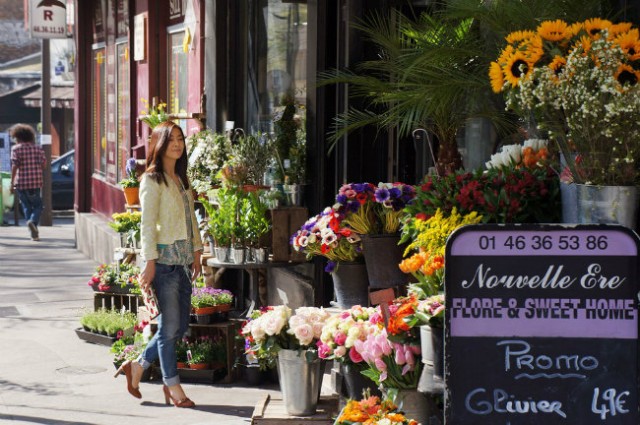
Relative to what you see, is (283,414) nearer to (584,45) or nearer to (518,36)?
(518,36)

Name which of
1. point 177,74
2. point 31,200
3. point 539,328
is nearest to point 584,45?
point 539,328

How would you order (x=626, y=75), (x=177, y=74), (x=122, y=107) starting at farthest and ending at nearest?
(x=122, y=107)
(x=177, y=74)
(x=626, y=75)

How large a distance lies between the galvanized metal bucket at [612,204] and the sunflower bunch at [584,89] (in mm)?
40

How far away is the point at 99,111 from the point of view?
18344 mm

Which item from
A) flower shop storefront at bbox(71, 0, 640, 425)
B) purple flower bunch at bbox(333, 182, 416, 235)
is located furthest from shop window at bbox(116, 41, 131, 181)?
purple flower bunch at bbox(333, 182, 416, 235)

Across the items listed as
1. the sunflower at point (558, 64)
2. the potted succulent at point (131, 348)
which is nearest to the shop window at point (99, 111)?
the potted succulent at point (131, 348)

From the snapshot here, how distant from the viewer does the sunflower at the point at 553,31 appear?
13.5 ft

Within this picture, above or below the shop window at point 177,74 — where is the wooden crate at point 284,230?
below

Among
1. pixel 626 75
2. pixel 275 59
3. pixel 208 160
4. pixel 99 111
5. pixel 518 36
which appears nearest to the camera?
pixel 626 75

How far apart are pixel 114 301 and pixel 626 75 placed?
6895 mm

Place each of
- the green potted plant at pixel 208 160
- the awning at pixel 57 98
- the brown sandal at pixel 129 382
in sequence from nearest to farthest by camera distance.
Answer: the brown sandal at pixel 129 382 < the green potted plant at pixel 208 160 < the awning at pixel 57 98

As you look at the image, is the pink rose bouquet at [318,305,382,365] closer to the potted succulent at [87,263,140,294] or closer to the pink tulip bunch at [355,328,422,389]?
the pink tulip bunch at [355,328,422,389]

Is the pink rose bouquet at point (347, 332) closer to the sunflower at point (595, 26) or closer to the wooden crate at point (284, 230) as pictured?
the sunflower at point (595, 26)

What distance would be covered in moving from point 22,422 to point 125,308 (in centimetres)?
313
